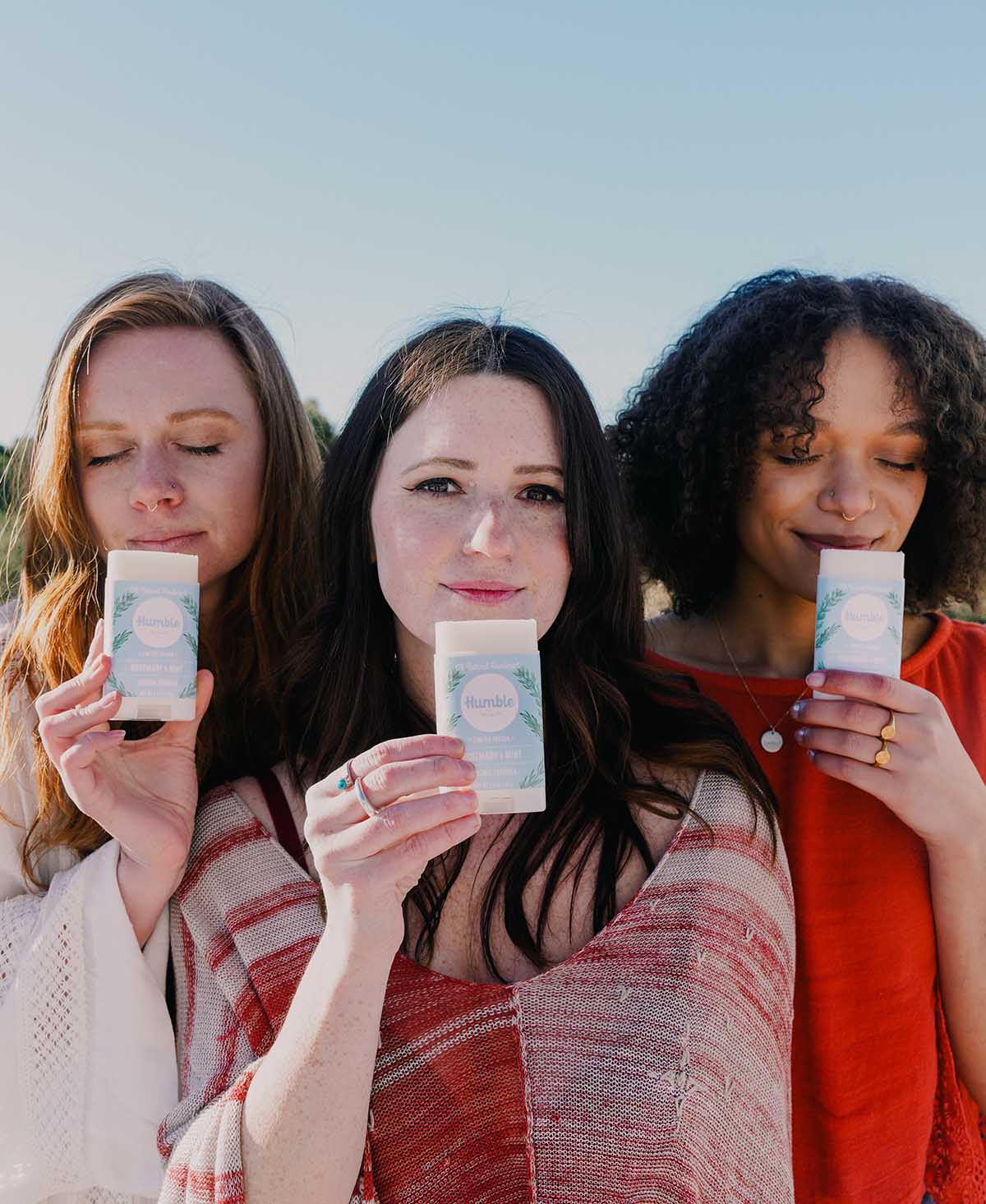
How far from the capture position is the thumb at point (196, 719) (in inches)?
89.4

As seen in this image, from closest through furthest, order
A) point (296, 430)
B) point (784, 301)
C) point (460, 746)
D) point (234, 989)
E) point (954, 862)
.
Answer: point (460, 746) → point (234, 989) → point (954, 862) → point (784, 301) → point (296, 430)

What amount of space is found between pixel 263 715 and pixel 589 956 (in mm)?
1097

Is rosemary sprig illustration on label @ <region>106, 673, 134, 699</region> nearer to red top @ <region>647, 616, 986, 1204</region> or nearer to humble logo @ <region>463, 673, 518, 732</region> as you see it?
humble logo @ <region>463, 673, 518, 732</region>

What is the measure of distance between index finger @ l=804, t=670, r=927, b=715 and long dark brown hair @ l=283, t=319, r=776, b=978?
0.90 ft

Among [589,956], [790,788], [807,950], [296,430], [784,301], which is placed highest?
[784,301]

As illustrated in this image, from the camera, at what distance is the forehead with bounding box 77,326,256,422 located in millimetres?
2502

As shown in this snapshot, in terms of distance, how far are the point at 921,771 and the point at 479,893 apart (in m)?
0.95

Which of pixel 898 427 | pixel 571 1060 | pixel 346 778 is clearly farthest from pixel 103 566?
pixel 898 427

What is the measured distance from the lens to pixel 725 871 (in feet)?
6.90

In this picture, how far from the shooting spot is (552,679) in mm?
2371

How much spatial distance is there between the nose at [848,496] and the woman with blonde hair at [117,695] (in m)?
1.34

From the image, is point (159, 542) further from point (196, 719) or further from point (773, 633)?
point (773, 633)

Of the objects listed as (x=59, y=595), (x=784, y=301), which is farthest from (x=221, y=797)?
(x=784, y=301)

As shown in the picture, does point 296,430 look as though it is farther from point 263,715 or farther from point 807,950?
point 807,950
